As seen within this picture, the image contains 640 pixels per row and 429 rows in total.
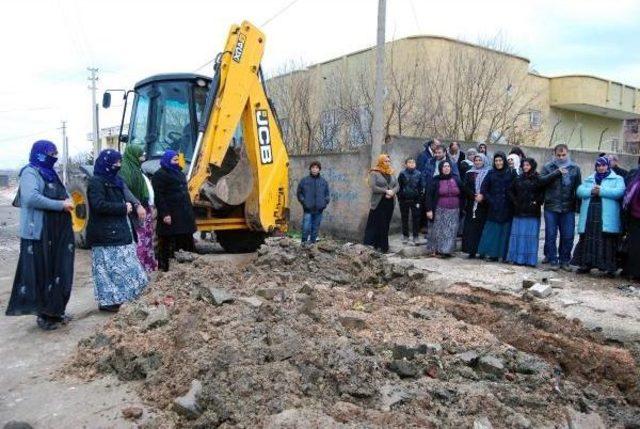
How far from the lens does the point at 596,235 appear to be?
6473mm

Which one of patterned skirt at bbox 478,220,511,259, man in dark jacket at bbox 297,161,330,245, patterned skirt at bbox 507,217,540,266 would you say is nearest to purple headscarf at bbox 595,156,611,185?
patterned skirt at bbox 507,217,540,266

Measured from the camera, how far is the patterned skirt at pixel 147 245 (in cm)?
625

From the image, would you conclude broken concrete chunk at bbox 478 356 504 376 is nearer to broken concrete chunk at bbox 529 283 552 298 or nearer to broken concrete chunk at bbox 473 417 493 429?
broken concrete chunk at bbox 473 417 493 429

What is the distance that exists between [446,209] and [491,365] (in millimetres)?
4577

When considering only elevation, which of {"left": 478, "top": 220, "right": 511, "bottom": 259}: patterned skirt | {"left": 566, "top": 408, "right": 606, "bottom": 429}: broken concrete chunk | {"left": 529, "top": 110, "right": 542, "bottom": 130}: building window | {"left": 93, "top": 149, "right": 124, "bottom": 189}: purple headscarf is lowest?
{"left": 566, "top": 408, "right": 606, "bottom": 429}: broken concrete chunk

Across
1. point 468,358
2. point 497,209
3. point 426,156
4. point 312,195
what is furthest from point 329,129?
point 468,358

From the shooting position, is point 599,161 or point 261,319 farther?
point 599,161

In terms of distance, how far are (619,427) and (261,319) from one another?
2513 mm

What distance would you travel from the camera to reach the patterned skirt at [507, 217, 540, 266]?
280 inches

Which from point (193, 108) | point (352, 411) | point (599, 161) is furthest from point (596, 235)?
point (193, 108)

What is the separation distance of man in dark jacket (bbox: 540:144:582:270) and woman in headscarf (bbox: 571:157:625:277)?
0.77ft

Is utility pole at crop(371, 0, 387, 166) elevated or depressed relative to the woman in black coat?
elevated

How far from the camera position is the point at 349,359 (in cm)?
345

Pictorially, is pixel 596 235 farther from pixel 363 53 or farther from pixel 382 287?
pixel 363 53
